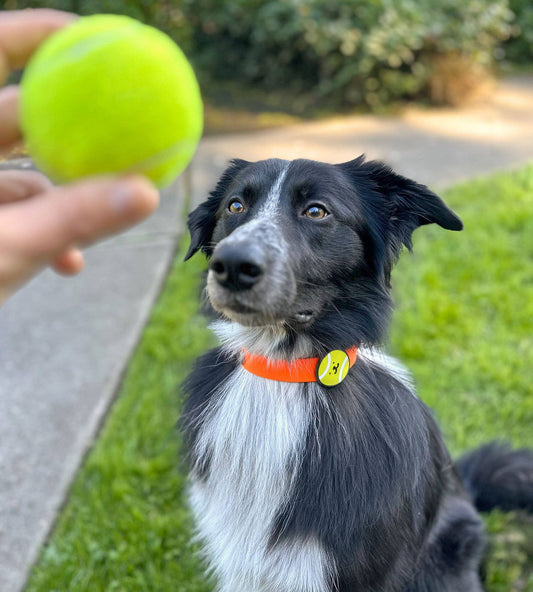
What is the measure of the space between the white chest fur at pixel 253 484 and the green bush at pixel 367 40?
7.01 metres

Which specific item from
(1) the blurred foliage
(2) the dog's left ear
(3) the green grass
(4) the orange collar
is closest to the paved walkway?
(3) the green grass

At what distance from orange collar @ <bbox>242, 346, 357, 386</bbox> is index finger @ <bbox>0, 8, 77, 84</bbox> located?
4.30ft

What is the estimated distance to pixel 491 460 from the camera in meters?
2.86

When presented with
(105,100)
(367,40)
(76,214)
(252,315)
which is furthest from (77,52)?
(367,40)

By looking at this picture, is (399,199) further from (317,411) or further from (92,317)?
(92,317)

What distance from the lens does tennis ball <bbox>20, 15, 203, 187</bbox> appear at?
1.02m

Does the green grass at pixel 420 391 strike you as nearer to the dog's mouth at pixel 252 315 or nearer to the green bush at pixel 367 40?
the dog's mouth at pixel 252 315

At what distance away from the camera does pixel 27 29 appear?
4.49 ft

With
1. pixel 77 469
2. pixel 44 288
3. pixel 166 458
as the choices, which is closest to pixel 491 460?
pixel 166 458

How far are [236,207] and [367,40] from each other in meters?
6.69

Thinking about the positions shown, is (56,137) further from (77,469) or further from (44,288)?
(44,288)

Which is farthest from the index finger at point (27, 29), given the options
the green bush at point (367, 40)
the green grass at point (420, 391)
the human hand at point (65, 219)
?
the green bush at point (367, 40)

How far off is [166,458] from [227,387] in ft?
3.87

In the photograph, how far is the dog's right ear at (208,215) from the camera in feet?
8.55
